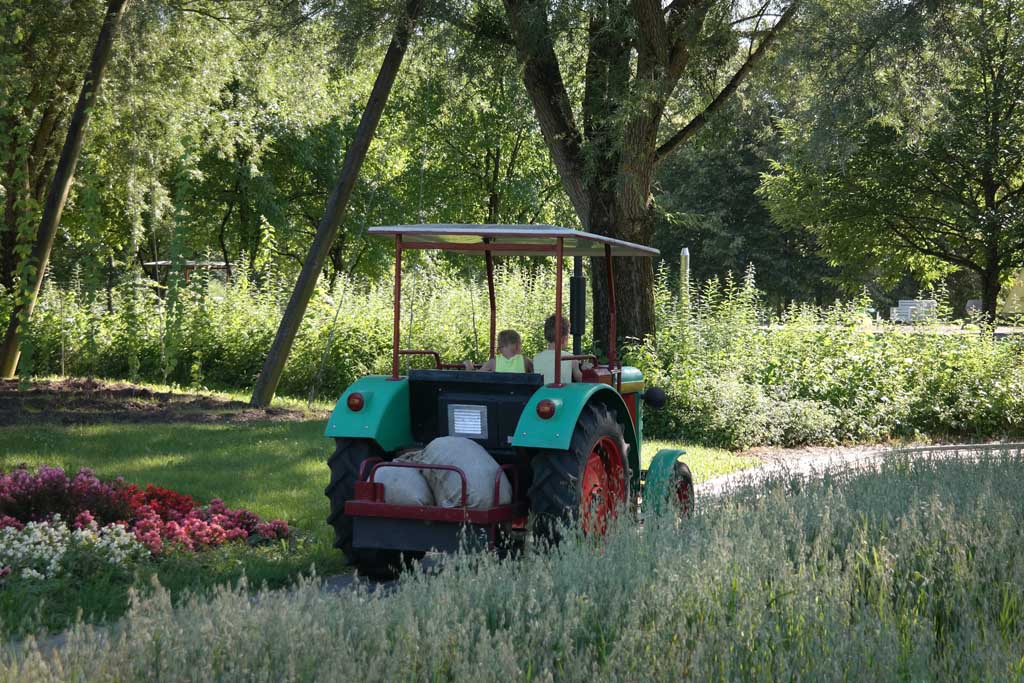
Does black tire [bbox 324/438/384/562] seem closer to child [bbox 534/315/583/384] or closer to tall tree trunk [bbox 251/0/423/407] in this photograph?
child [bbox 534/315/583/384]

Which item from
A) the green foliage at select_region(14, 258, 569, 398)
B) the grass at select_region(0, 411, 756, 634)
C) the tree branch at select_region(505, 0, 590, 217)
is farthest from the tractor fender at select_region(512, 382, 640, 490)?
the green foliage at select_region(14, 258, 569, 398)

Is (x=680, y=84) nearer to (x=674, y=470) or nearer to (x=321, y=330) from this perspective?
(x=321, y=330)

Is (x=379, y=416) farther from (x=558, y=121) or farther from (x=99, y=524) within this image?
(x=558, y=121)

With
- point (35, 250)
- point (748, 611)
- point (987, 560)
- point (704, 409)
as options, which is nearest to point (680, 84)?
point (704, 409)

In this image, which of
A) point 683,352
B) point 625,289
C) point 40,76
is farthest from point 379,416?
point 40,76

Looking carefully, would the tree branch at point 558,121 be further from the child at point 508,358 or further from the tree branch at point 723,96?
the child at point 508,358

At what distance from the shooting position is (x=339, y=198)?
554 inches

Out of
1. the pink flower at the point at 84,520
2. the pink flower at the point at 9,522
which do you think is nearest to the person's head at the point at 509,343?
the pink flower at the point at 84,520

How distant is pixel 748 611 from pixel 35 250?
1438cm

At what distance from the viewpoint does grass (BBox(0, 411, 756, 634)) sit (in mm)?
6152

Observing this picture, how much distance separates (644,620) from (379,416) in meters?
3.09

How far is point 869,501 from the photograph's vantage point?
6.35m

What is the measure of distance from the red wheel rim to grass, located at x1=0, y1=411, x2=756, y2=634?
1.71 m

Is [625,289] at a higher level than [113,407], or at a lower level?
higher
